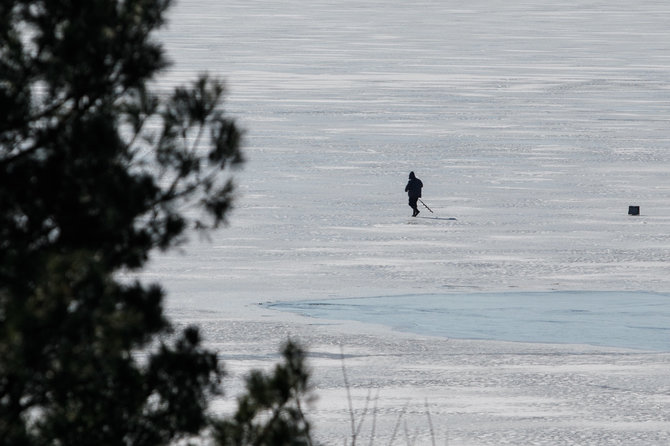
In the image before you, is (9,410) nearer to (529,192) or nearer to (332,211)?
(332,211)

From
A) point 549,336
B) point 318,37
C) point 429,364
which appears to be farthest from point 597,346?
point 318,37

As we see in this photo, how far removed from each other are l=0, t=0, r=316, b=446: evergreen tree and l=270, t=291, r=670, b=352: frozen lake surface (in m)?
8.40

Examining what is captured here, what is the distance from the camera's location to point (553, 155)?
86.8ft

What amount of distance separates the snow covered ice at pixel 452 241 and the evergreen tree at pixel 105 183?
0.23 metres

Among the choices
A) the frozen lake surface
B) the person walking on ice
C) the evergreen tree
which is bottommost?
the frozen lake surface

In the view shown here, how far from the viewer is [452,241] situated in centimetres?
1825

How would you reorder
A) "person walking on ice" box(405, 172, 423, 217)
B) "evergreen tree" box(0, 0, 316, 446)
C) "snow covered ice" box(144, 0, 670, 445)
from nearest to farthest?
"evergreen tree" box(0, 0, 316, 446) → "snow covered ice" box(144, 0, 670, 445) → "person walking on ice" box(405, 172, 423, 217)

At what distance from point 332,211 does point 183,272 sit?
454 centimetres

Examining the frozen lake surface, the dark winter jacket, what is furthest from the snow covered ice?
the dark winter jacket

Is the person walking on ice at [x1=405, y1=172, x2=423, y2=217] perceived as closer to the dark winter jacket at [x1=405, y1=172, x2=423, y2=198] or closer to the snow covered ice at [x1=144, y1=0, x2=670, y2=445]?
the dark winter jacket at [x1=405, y1=172, x2=423, y2=198]

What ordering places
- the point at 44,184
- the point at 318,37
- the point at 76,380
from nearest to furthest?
1. the point at 76,380
2. the point at 44,184
3. the point at 318,37

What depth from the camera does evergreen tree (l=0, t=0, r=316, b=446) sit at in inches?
158

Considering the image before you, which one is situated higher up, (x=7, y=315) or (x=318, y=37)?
(x=318, y=37)

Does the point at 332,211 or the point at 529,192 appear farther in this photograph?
the point at 529,192
